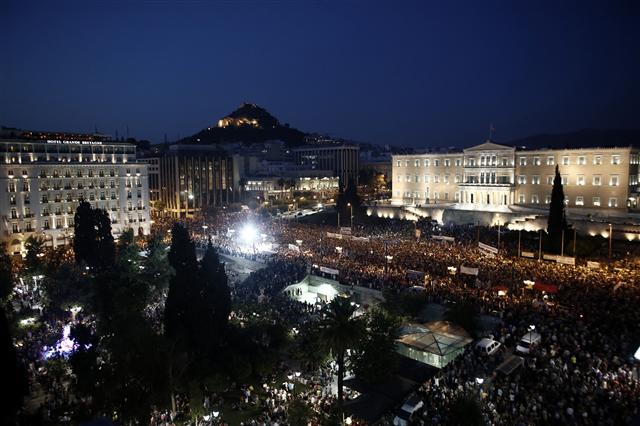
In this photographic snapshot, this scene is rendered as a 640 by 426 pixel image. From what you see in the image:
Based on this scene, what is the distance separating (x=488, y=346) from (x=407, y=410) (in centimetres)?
669

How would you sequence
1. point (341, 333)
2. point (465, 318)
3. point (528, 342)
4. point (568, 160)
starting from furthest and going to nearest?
point (568, 160), point (465, 318), point (528, 342), point (341, 333)

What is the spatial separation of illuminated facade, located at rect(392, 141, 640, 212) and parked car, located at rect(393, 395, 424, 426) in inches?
2041

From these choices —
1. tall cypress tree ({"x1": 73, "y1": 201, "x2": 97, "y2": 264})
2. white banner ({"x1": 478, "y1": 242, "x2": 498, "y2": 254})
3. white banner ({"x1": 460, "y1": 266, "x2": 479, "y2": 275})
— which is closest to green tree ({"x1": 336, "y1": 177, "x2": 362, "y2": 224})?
white banner ({"x1": 478, "y1": 242, "x2": 498, "y2": 254})

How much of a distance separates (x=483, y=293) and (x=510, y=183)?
43.6 m

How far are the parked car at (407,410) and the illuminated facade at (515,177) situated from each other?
51838 millimetres

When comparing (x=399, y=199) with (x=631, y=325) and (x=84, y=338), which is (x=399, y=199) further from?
(x=84, y=338)

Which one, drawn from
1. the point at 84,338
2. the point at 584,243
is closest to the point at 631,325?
the point at 584,243

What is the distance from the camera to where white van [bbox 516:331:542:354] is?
22.4 m

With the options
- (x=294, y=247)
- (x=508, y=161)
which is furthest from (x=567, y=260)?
(x=508, y=161)

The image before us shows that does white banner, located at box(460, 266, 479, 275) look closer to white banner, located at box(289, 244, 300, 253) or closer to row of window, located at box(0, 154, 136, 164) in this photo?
white banner, located at box(289, 244, 300, 253)

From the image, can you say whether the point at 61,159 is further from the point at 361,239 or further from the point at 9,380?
the point at 9,380

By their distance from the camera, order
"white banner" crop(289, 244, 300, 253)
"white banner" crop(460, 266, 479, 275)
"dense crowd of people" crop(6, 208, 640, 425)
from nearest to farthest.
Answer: "dense crowd of people" crop(6, 208, 640, 425), "white banner" crop(460, 266, 479, 275), "white banner" crop(289, 244, 300, 253)

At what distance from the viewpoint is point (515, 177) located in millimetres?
70125

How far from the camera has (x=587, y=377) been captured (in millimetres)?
19547
